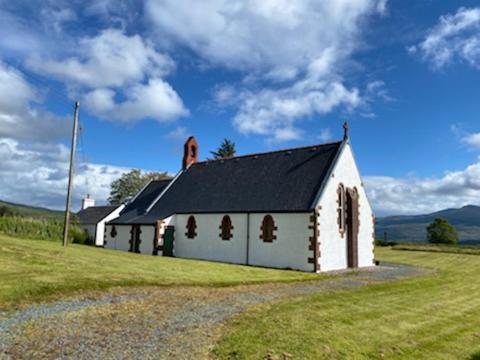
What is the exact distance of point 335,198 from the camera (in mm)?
27422

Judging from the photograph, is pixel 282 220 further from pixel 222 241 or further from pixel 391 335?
pixel 391 335

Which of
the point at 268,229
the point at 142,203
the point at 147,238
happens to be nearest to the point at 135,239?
the point at 147,238

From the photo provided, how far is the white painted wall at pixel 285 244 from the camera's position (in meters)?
25.4

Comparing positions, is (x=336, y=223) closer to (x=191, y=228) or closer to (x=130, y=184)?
(x=191, y=228)

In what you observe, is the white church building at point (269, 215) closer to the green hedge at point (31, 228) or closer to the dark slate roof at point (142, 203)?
the dark slate roof at point (142, 203)

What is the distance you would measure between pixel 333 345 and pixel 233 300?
4.92 metres

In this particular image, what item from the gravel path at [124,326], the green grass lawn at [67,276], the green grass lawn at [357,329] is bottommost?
the green grass lawn at [357,329]

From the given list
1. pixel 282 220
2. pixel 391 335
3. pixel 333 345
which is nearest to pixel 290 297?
pixel 391 335

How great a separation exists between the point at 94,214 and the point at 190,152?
2263 centimetres

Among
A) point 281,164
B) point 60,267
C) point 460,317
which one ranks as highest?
point 281,164

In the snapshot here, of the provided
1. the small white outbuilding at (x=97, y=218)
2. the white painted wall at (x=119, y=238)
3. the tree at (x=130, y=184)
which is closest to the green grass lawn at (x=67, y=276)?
the white painted wall at (x=119, y=238)

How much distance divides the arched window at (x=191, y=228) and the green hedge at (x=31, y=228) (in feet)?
31.3

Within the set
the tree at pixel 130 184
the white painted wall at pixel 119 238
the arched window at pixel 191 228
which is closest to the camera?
the arched window at pixel 191 228

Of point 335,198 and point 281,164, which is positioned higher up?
point 281,164
